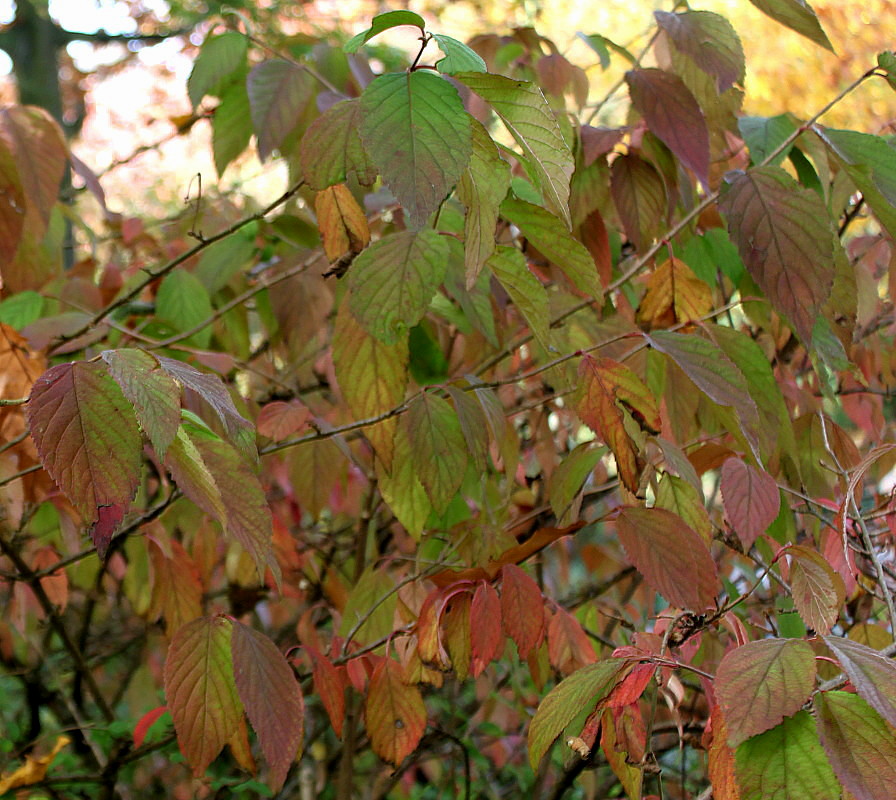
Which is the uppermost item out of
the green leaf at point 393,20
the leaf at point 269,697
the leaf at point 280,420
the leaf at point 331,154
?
the green leaf at point 393,20

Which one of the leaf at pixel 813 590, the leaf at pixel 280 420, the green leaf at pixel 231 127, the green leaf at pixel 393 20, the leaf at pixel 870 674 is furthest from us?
the green leaf at pixel 231 127

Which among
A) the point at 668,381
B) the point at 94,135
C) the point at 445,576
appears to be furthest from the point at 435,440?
the point at 94,135

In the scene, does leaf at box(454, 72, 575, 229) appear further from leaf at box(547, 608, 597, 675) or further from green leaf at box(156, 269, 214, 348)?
green leaf at box(156, 269, 214, 348)

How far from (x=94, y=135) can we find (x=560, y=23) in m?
4.75

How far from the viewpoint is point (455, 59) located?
652mm

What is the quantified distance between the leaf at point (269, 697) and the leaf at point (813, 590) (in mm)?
419

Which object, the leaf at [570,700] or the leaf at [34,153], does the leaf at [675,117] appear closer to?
the leaf at [570,700]

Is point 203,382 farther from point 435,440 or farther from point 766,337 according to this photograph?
point 766,337

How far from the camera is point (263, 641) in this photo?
785 millimetres

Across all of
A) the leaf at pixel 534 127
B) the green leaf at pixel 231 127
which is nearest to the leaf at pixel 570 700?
the leaf at pixel 534 127

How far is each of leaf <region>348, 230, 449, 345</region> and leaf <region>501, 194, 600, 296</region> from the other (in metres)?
0.07

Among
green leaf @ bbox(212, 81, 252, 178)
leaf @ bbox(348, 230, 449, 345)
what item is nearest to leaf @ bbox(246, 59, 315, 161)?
green leaf @ bbox(212, 81, 252, 178)

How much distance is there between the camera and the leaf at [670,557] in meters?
0.75

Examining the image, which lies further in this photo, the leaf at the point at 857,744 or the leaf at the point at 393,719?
the leaf at the point at 393,719
